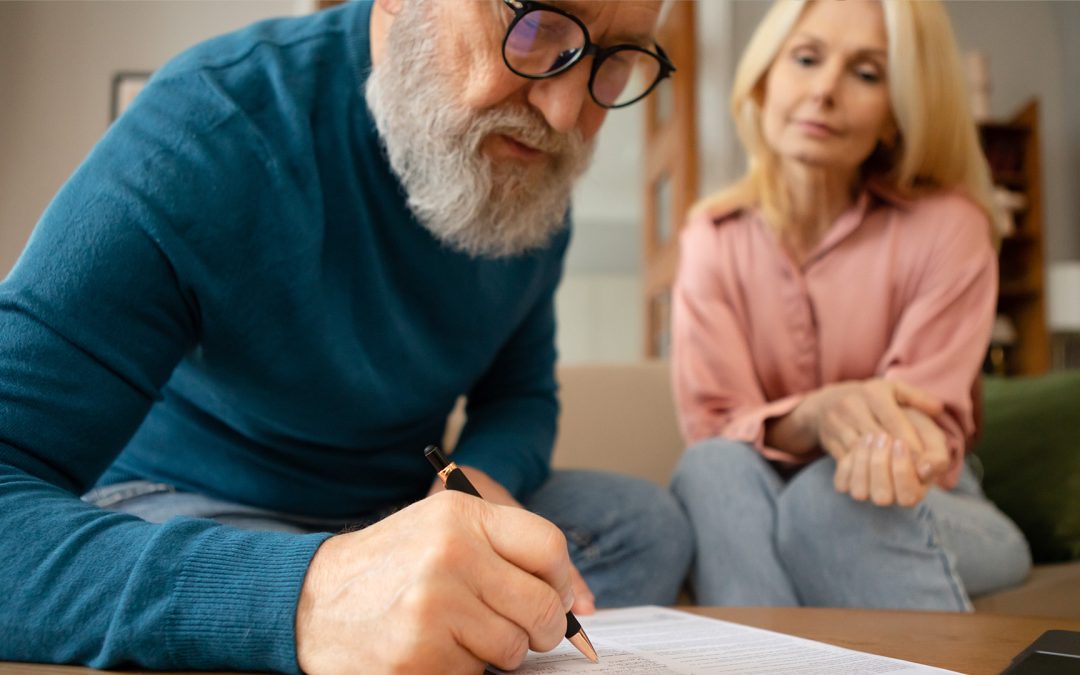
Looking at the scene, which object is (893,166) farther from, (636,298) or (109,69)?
(636,298)

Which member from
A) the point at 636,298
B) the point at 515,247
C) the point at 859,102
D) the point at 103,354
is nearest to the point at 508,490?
the point at 515,247

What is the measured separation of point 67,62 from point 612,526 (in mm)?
1581

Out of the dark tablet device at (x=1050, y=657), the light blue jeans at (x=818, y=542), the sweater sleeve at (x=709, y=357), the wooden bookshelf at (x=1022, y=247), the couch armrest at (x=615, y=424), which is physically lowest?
the wooden bookshelf at (x=1022, y=247)

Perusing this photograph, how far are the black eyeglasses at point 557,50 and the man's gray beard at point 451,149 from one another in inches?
1.8

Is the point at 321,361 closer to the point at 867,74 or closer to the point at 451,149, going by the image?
the point at 451,149

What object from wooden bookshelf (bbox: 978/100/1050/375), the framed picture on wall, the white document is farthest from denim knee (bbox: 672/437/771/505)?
wooden bookshelf (bbox: 978/100/1050/375)

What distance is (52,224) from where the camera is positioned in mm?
604

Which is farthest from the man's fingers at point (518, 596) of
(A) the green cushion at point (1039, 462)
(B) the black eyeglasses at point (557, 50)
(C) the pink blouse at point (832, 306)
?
(A) the green cushion at point (1039, 462)

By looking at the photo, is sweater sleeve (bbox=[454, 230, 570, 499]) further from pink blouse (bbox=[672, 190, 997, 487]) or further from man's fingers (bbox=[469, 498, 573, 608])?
man's fingers (bbox=[469, 498, 573, 608])

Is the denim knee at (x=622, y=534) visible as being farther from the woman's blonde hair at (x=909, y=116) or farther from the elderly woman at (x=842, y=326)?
the woman's blonde hair at (x=909, y=116)

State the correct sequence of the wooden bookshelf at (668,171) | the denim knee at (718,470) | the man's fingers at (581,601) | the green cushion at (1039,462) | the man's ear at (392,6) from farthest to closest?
the wooden bookshelf at (668,171), the green cushion at (1039,462), the denim knee at (718,470), the man's ear at (392,6), the man's fingers at (581,601)

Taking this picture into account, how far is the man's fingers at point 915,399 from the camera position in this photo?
2.98 ft

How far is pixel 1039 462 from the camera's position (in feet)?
4.90

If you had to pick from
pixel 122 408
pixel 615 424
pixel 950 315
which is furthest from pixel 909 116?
pixel 122 408
